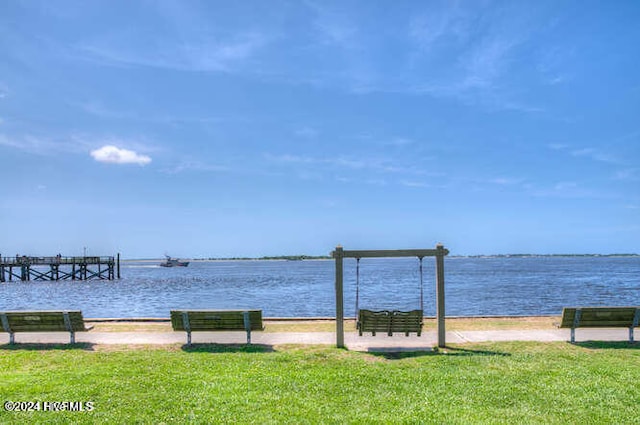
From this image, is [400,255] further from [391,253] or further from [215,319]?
[215,319]

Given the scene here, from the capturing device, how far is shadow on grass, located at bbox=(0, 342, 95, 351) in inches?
393

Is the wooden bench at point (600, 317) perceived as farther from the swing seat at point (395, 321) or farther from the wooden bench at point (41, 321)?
the wooden bench at point (41, 321)

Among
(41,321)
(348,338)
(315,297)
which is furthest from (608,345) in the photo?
(315,297)

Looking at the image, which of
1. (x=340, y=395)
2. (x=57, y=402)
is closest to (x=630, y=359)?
(x=340, y=395)

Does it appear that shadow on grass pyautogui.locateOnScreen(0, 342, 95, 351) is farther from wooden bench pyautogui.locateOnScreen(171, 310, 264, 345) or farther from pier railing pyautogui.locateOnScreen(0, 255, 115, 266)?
pier railing pyautogui.locateOnScreen(0, 255, 115, 266)

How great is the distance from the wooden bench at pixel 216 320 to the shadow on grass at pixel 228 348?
29cm

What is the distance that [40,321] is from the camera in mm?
10484

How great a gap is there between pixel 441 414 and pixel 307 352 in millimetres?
4111

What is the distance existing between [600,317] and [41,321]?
12.1m

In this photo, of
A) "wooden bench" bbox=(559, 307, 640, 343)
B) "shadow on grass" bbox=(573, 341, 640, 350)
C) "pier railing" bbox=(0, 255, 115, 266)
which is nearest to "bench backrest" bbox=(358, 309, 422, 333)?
"wooden bench" bbox=(559, 307, 640, 343)

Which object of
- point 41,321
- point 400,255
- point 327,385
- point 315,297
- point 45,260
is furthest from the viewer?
point 45,260

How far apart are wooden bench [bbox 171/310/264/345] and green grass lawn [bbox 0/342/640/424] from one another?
0.59 meters

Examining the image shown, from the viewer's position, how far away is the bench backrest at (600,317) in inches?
413

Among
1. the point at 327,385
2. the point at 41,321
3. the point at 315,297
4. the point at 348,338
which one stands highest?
the point at 41,321
